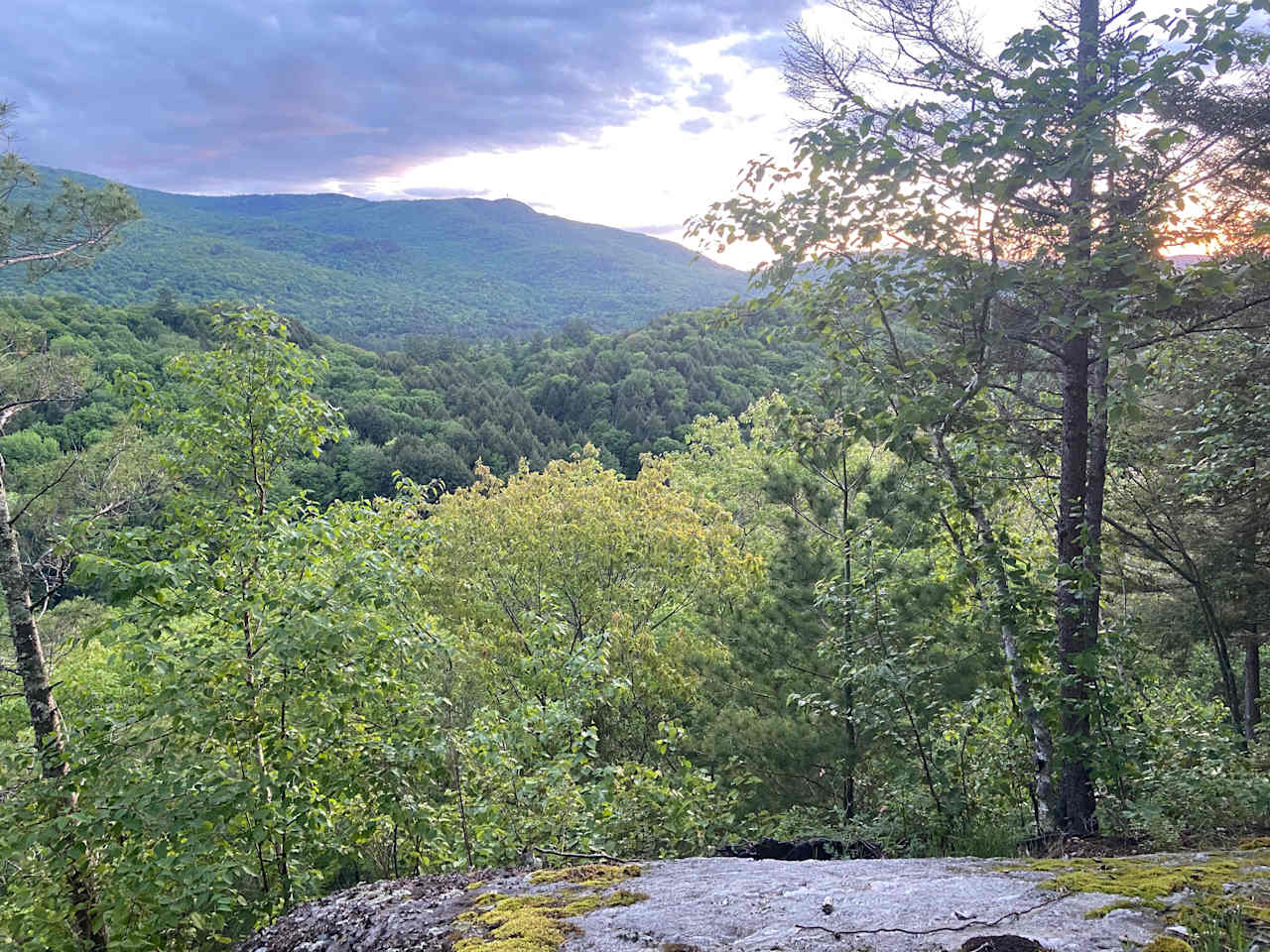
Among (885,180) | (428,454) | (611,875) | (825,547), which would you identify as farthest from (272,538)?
(428,454)

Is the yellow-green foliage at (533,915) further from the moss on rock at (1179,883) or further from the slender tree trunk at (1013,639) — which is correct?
the slender tree trunk at (1013,639)

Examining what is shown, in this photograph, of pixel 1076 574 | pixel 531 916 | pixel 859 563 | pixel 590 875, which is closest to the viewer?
pixel 531 916

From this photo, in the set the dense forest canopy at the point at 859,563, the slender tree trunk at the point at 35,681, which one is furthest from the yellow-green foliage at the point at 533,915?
the slender tree trunk at the point at 35,681

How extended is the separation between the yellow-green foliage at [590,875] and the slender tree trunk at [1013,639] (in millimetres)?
2938

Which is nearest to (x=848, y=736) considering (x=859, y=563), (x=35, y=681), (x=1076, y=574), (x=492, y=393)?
(x=859, y=563)

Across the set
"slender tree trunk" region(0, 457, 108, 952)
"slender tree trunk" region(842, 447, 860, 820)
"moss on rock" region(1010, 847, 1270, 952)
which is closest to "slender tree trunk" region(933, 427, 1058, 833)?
"slender tree trunk" region(842, 447, 860, 820)

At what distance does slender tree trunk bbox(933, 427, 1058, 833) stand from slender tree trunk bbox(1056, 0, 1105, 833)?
4.1 inches

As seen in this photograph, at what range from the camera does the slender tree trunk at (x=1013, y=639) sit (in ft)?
15.7

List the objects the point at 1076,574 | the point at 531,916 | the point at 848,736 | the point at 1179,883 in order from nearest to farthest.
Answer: the point at 1179,883, the point at 531,916, the point at 1076,574, the point at 848,736

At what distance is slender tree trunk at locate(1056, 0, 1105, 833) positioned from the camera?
4.40m

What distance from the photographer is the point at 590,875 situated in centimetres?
318

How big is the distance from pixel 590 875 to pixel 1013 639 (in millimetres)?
3327

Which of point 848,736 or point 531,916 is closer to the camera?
point 531,916

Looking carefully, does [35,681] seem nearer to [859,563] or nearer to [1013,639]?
[859,563]
